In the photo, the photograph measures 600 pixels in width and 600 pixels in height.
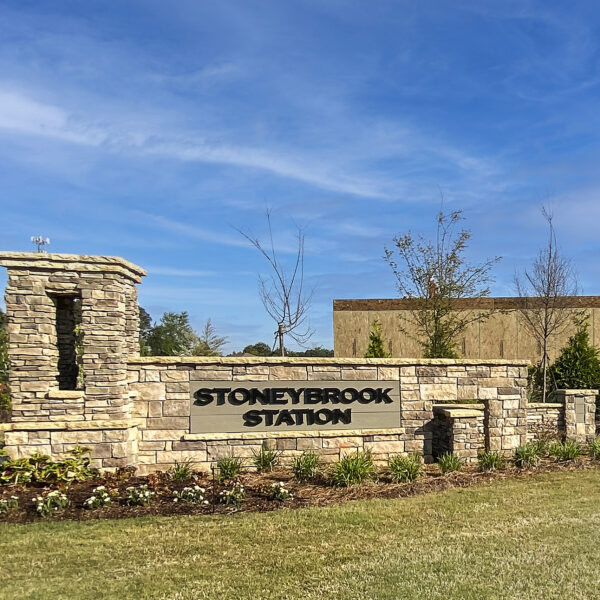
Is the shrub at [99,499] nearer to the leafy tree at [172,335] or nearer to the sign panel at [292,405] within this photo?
the sign panel at [292,405]

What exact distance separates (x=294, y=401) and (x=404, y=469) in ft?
7.29

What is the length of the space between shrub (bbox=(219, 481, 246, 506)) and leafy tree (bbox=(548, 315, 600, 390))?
1162 centimetres

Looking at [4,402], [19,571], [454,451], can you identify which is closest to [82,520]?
[19,571]

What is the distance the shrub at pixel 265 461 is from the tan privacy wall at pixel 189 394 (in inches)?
5.7

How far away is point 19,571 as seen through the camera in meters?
5.56

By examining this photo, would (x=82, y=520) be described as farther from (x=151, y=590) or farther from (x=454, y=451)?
(x=454, y=451)

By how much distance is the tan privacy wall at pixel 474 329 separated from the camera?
20453mm

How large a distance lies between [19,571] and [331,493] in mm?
4215

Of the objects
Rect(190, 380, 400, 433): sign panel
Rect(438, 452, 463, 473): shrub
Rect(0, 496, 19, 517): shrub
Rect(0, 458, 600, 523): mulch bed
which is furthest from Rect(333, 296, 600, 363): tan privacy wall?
Rect(0, 496, 19, 517): shrub

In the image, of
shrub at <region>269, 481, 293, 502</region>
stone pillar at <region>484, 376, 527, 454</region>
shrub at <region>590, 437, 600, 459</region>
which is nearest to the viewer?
shrub at <region>269, 481, 293, 502</region>

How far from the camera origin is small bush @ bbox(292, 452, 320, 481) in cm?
900

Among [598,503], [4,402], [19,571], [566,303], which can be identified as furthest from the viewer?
[566,303]

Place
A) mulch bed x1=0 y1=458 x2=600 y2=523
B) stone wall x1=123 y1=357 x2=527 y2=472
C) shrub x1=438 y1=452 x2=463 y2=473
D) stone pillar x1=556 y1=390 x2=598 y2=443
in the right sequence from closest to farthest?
mulch bed x1=0 y1=458 x2=600 y2=523 < stone wall x1=123 y1=357 x2=527 y2=472 < shrub x1=438 y1=452 x2=463 y2=473 < stone pillar x1=556 y1=390 x2=598 y2=443

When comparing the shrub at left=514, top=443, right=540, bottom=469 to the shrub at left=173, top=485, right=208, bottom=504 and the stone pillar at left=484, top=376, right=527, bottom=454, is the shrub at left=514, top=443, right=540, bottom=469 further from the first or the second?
the shrub at left=173, top=485, right=208, bottom=504
